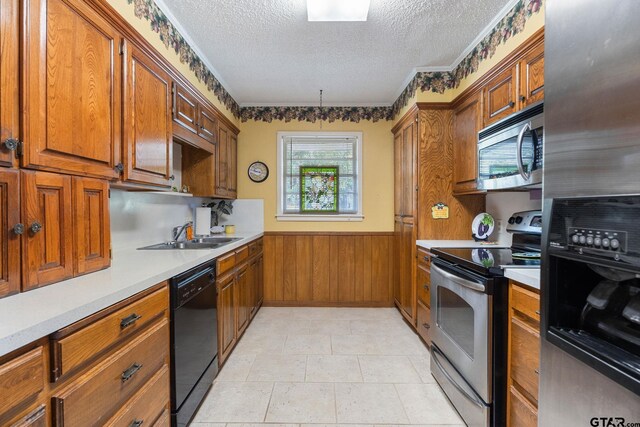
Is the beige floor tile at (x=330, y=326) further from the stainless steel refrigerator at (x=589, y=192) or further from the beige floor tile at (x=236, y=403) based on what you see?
the stainless steel refrigerator at (x=589, y=192)

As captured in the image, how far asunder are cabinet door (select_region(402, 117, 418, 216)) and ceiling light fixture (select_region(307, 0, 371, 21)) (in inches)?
47.3

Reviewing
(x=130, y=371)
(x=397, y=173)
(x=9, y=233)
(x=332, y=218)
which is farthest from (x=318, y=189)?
(x=9, y=233)

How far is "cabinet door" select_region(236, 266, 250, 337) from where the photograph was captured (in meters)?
2.62

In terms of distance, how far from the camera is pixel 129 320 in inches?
43.8

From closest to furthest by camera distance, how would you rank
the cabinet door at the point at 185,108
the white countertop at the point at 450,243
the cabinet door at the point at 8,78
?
the cabinet door at the point at 8,78
the cabinet door at the point at 185,108
the white countertop at the point at 450,243

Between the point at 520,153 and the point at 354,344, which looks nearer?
the point at 520,153

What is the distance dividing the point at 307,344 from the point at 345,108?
2758 millimetres

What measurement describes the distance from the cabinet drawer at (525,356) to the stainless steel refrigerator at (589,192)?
31 centimetres

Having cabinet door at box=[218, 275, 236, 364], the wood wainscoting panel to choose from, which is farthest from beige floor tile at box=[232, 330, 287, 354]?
the wood wainscoting panel

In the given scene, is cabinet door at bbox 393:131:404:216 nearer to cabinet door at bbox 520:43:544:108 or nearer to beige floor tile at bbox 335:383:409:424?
cabinet door at bbox 520:43:544:108

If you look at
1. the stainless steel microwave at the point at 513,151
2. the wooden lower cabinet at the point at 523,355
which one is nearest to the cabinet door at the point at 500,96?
the stainless steel microwave at the point at 513,151

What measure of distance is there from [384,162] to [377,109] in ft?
2.19

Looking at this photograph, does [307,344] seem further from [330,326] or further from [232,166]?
[232,166]

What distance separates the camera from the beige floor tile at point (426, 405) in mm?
1724
